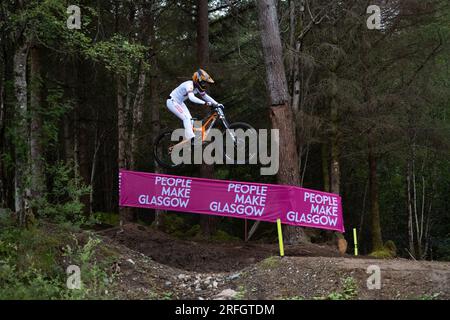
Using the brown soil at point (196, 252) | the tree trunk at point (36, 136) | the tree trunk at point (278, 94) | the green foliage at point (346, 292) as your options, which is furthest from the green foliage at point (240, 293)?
the tree trunk at point (278, 94)

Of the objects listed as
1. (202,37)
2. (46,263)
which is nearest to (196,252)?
(46,263)

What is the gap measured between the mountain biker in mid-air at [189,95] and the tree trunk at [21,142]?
3.34 meters

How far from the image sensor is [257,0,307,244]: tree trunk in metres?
12.8

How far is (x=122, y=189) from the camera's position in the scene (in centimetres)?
1381

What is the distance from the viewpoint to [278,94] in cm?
1285

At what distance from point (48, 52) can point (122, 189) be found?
686cm

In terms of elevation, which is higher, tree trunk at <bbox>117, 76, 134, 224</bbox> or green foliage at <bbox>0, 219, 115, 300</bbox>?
tree trunk at <bbox>117, 76, 134, 224</bbox>

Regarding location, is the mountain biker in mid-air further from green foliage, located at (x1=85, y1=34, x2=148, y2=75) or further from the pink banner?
the pink banner

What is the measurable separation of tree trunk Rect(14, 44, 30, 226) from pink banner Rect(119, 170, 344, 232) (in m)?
4.38

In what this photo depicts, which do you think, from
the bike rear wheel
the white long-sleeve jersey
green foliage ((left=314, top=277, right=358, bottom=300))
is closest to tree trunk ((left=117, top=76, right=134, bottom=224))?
the white long-sleeve jersey

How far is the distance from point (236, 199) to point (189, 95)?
10.6ft

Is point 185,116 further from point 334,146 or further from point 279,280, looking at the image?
point 334,146

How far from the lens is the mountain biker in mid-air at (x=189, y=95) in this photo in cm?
1105

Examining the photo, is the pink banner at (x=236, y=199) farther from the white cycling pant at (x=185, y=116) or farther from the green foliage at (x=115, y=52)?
the green foliage at (x=115, y=52)
